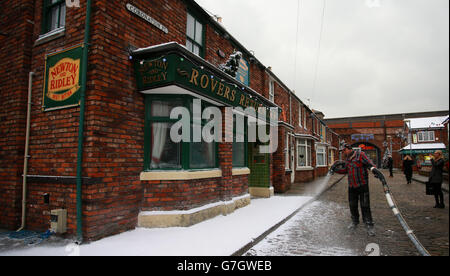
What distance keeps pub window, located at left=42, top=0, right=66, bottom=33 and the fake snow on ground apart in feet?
14.6

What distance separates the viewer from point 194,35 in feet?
23.7

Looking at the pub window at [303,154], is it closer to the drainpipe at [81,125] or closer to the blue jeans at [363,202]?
the blue jeans at [363,202]

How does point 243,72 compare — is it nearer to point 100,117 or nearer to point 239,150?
point 239,150

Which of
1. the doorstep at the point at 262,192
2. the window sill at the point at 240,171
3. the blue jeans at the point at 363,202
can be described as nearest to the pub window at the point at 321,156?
the doorstep at the point at 262,192

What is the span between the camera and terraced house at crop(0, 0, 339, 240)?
4.57 meters

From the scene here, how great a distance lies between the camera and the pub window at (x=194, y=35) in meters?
7.02

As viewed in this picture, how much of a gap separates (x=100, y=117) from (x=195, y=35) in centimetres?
399

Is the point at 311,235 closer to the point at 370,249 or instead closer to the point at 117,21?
the point at 370,249

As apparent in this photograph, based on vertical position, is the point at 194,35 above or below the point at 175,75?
above

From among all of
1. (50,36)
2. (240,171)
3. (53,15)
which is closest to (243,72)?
(240,171)

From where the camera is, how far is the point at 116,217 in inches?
189

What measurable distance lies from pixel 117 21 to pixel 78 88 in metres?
1.51

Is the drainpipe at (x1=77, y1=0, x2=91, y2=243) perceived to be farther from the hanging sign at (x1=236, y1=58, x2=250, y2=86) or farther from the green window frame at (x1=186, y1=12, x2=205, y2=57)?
the hanging sign at (x1=236, y1=58, x2=250, y2=86)
